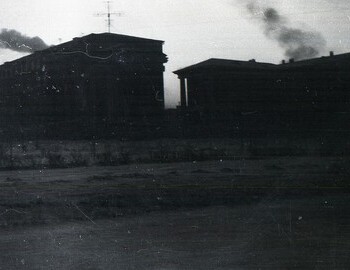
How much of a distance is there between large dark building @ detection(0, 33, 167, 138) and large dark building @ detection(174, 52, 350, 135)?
452 centimetres

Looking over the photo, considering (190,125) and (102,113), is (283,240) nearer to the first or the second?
(190,125)

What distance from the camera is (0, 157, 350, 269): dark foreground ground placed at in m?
5.59

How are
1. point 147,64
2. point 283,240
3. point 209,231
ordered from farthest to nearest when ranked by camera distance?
point 147,64 < point 209,231 < point 283,240

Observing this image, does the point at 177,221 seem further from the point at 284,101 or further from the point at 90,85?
the point at 90,85

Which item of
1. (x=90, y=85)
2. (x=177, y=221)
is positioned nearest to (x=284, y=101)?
(x=90, y=85)

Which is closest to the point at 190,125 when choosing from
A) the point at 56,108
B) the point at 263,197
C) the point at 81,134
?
the point at 81,134

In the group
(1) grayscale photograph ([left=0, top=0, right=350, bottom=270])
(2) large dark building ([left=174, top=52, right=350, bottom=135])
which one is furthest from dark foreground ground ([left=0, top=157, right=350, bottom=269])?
(2) large dark building ([left=174, top=52, right=350, bottom=135])

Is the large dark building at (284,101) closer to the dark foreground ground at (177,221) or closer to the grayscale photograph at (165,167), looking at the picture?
the grayscale photograph at (165,167)

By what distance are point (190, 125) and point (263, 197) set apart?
2644cm

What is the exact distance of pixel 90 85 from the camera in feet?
141

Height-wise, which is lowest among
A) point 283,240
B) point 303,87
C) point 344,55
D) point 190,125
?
point 283,240

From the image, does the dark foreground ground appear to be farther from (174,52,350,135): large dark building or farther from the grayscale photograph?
(174,52,350,135): large dark building

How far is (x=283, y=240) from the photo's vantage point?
21.2 feet

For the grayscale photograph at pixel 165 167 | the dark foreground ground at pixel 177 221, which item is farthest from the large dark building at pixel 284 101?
the dark foreground ground at pixel 177 221
